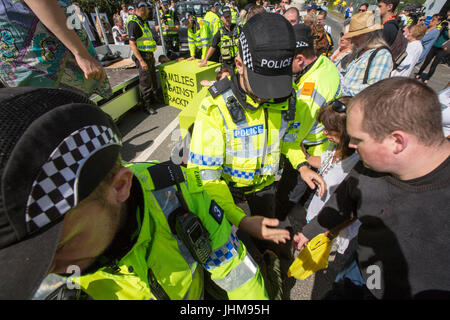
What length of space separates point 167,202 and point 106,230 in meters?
0.31

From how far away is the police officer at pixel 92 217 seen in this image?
501mm

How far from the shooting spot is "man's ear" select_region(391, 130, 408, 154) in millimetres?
1011

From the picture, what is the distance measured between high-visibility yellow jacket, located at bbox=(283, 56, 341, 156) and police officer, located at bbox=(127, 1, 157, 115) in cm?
376

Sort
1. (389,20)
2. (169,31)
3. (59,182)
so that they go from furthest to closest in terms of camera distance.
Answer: (169,31), (389,20), (59,182)

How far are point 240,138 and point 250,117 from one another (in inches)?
6.5

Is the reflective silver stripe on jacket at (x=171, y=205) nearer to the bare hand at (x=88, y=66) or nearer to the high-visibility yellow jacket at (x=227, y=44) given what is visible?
the bare hand at (x=88, y=66)

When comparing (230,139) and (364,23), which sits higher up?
(364,23)

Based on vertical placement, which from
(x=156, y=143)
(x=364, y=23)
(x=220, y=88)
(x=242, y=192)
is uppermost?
(x=364, y=23)

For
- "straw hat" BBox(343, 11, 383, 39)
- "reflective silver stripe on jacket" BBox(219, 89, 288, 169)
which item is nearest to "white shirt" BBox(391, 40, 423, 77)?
"straw hat" BBox(343, 11, 383, 39)

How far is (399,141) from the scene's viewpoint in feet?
3.37

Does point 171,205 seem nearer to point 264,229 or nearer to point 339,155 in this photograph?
point 264,229

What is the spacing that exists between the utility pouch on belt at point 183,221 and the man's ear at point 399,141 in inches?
41.0

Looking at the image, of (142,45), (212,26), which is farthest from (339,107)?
(212,26)

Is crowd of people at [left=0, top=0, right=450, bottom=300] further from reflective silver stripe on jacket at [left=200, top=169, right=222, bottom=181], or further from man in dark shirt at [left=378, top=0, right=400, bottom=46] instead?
man in dark shirt at [left=378, top=0, right=400, bottom=46]
